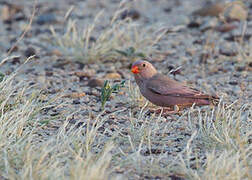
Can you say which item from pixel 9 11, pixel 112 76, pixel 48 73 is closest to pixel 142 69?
pixel 112 76

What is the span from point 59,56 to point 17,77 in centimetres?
94

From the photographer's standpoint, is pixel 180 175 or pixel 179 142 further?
pixel 179 142

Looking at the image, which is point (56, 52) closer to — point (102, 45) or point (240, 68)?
point (102, 45)

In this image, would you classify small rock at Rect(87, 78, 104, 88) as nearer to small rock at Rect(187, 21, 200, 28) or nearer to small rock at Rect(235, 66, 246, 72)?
small rock at Rect(235, 66, 246, 72)

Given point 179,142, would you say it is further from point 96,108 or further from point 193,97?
point 96,108

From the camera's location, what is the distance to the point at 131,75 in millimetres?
5973

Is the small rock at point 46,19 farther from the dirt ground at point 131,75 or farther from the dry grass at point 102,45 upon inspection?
the dry grass at point 102,45

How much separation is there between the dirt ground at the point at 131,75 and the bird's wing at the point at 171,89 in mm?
190

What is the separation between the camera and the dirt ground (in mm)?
3613

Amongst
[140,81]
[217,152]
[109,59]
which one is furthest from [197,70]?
[217,152]

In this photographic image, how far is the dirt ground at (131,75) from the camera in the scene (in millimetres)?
3613

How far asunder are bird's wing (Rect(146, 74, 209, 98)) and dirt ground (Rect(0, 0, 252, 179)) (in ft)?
0.62

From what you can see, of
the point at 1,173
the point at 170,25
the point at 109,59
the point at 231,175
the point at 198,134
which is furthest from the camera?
the point at 170,25

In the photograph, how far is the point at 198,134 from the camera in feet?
12.9
